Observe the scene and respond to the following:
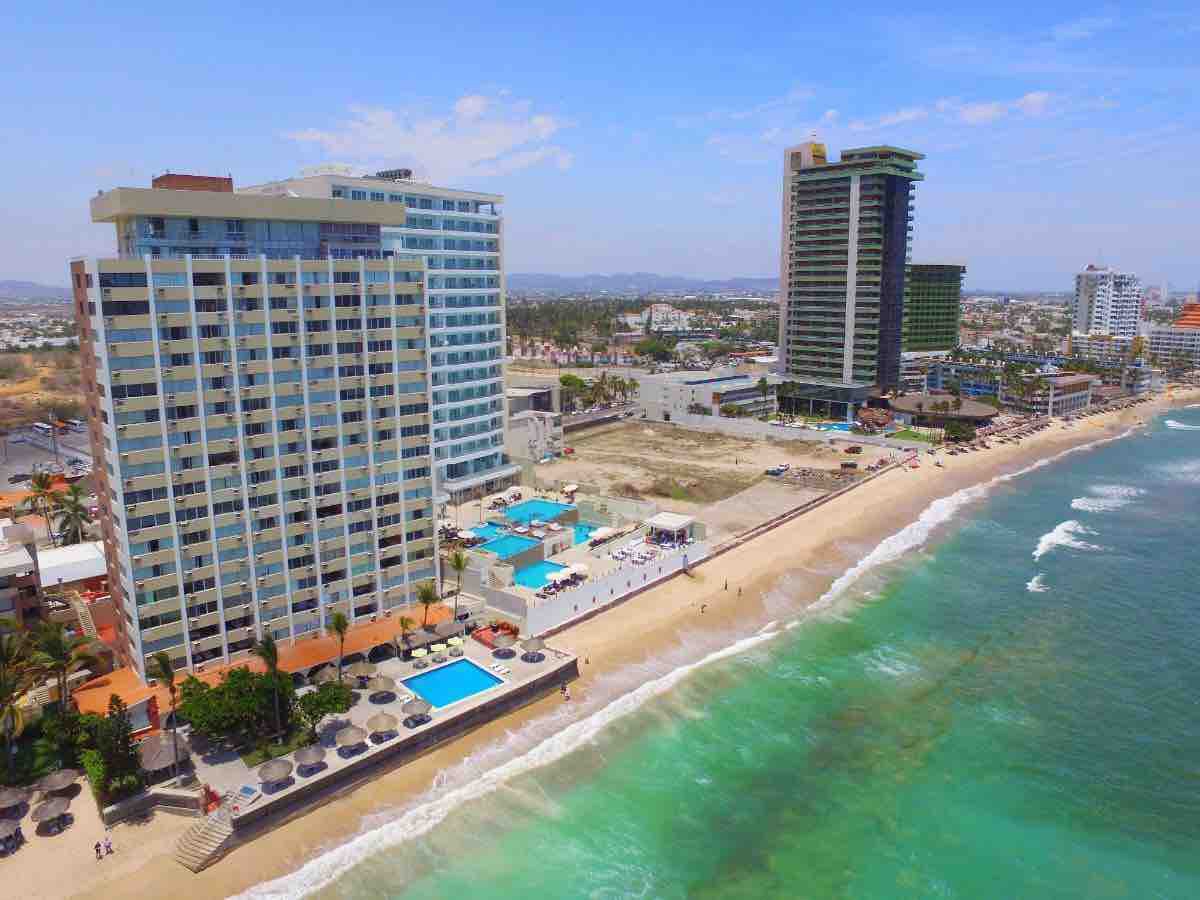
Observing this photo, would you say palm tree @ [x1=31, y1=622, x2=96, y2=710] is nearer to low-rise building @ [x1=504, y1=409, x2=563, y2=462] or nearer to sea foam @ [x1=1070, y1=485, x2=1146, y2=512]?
low-rise building @ [x1=504, y1=409, x2=563, y2=462]

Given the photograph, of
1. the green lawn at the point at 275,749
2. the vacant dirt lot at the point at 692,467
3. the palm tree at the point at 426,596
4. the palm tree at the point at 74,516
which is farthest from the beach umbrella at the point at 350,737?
the vacant dirt lot at the point at 692,467

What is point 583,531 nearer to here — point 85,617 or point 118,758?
point 85,617

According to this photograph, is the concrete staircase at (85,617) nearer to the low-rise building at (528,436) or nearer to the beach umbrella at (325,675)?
the beach umbrella at (325,675)

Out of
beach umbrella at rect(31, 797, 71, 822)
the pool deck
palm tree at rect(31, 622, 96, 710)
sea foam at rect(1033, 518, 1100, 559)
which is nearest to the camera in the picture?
beach umbrella at rect(31, 797, 71, 822)

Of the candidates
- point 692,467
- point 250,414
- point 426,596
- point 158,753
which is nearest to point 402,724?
point 426,596

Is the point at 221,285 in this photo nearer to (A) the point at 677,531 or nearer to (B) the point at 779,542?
(A) the point at 677,531

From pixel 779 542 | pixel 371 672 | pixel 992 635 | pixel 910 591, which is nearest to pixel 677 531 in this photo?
pixel 779 542

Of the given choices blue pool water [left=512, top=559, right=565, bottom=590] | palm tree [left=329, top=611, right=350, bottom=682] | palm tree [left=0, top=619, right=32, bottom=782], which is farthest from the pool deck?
palm tree [left=0, top=619, right=32, bottom=782]
